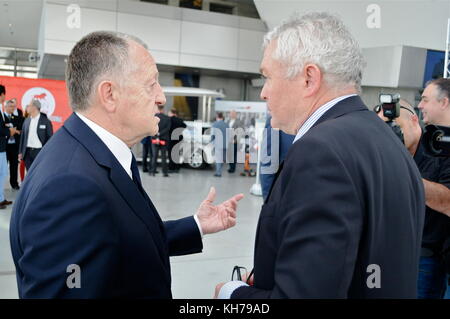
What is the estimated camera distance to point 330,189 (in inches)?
32.5

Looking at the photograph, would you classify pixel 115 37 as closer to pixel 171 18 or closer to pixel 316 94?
pixel 316 94

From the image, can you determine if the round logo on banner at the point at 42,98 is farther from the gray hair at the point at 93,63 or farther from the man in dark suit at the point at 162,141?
the gray hair at the point at 93,63

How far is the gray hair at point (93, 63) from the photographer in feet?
3.90

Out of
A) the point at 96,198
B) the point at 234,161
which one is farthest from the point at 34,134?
the point at 234,161

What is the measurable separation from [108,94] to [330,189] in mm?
759

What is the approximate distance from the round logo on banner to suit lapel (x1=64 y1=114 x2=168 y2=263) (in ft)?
27.5

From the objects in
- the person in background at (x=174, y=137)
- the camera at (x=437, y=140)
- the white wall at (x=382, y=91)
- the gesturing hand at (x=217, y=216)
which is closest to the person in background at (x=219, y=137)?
the person in background at (x=174, y=137)

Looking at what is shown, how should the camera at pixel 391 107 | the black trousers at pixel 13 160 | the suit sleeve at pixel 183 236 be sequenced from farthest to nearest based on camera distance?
the black trousers at pixel 13 160
the camera at pixel 391 107
the suit sleeve at pixel 183 236

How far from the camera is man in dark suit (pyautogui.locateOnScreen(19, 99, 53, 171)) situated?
6312mm

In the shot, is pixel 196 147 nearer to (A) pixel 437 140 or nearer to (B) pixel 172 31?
(B) pixel 172 31

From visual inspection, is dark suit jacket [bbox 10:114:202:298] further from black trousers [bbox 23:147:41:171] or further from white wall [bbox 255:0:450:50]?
white wall [bbox 255:0:450:50]

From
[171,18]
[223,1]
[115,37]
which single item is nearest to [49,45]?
[171,18]

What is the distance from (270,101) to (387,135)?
1.10ft

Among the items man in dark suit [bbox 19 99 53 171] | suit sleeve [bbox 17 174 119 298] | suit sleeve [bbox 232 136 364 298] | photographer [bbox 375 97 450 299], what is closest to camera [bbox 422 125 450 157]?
photographer [bbox 375 97 450 299]
